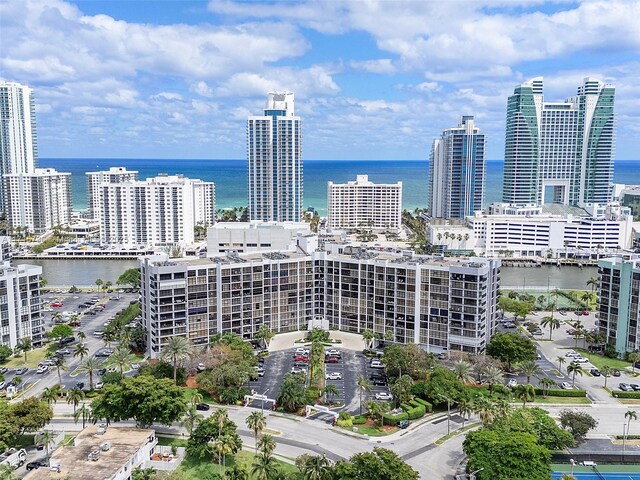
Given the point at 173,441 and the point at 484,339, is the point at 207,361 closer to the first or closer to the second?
the point at 173,441

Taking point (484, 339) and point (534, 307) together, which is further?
point (534, 307)

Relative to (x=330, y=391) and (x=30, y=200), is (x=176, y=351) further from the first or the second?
(x=30, y=200)

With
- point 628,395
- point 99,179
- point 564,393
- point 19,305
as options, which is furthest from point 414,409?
point 99,179

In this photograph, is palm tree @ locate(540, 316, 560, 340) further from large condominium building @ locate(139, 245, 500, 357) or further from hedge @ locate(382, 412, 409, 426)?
hedge @ locate(382, 412, 409, 426)

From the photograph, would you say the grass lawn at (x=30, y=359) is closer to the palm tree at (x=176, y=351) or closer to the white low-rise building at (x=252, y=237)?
the palm tree at (x=176, y=351)

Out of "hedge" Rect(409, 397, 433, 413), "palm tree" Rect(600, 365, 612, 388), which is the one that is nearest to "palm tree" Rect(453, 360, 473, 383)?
"hedge" Rect(409, 397, 433, 413)

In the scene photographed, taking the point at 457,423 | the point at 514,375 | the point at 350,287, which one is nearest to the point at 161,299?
the point at 350,287

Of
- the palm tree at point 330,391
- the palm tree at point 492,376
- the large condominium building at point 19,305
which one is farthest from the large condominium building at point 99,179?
the palm tree at point 492,376
